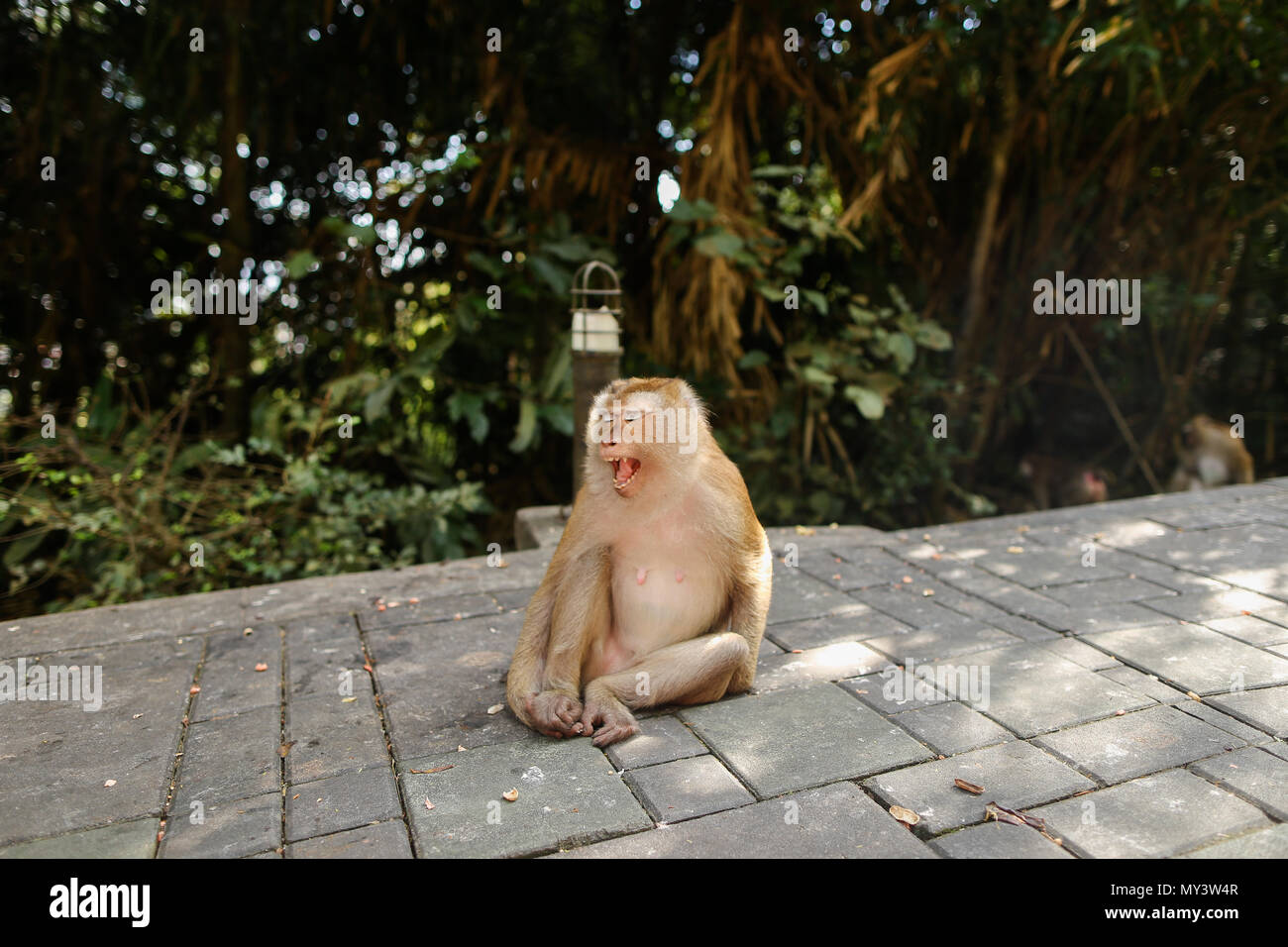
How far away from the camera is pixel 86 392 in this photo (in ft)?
19.5

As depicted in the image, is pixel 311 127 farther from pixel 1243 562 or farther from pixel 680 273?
pixel 1243 562

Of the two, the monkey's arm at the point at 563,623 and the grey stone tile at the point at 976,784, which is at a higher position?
the monkey's arm at the point at 563,623

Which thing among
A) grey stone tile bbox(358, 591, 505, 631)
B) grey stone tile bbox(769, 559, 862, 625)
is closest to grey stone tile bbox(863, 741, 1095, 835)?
grey stone tile bbox(769, 559, 862, 625)

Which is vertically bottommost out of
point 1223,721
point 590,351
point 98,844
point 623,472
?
point 98,844

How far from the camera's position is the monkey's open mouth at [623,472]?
2.44 m

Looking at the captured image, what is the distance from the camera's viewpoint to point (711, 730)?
2.53m

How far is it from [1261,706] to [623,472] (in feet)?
6.41

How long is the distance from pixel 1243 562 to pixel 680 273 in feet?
10.9

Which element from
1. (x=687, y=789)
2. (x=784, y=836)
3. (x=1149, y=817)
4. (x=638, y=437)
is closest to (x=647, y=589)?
(x=638, y=437)

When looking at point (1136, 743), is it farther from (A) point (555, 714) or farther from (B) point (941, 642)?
(A) point (555, 714)

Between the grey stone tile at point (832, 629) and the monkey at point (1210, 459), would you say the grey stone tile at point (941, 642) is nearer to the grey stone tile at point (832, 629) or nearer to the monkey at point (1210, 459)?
the grey stone tile at point (832, 629)

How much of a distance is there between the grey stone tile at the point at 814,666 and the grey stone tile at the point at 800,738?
7 cm

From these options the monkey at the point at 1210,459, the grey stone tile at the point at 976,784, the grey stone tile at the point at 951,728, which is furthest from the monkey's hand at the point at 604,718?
the monkey at the point at 1210,459

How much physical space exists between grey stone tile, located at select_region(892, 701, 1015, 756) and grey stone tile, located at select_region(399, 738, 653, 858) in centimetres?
85
